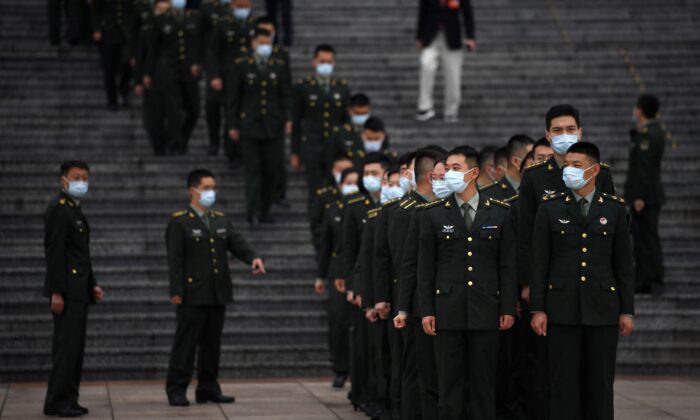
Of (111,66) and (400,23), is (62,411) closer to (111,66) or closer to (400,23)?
(111,66)

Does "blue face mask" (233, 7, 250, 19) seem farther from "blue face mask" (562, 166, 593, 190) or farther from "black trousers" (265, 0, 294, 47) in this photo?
"blue face mask" (562, 166, 593, 190)

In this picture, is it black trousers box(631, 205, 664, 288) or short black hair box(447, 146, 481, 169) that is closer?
short black hair box(447, 146, 481, 169)

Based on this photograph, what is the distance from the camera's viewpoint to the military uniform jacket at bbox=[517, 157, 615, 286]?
1030cm

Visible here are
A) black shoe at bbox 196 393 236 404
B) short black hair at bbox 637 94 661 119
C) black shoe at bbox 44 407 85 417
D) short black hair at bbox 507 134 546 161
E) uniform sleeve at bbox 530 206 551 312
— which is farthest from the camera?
short black hair at bbox 637 94 661 119

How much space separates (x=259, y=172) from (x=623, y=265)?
26.4 feet

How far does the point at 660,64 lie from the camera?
71.3 feet


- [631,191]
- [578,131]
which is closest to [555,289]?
[578,131]

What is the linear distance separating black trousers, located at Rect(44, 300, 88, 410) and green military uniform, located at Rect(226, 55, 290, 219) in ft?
16.3

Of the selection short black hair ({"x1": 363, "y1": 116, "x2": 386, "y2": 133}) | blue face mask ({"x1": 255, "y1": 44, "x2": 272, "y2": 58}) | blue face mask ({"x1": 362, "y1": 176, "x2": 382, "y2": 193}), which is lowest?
blue face mask ({"x1": 362, "y1": 176, "x2": 382, "y2": 193})

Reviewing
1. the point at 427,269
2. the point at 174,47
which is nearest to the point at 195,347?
the point at 427,269

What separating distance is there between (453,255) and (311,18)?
46.1 feet

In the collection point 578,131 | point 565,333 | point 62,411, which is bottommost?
point 62,411

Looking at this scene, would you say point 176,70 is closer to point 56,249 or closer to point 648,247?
point 648,247

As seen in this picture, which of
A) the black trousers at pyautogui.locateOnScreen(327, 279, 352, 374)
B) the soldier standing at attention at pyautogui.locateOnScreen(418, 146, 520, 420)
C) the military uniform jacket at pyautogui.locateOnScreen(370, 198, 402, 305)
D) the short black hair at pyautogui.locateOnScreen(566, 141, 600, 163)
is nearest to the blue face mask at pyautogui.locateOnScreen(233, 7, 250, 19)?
the black trousers at pyautogui.locateOnScreen(327, 279, 352, 374)
